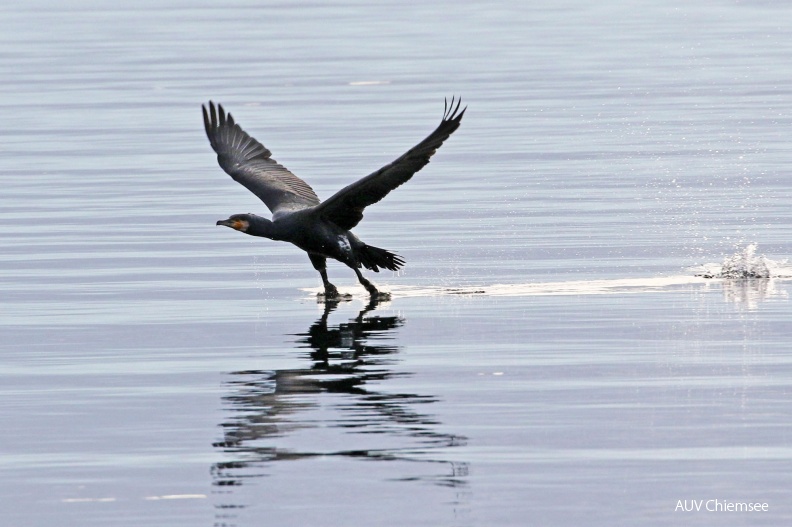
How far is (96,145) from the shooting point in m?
23.3

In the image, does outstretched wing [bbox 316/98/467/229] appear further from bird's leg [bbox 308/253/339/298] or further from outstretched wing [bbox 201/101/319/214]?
outstretched wing [bbox 201/101/319/214]

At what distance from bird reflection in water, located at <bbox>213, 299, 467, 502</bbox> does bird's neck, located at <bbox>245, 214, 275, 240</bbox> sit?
95.4 inches

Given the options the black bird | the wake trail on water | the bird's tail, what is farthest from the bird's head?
the bird's tail

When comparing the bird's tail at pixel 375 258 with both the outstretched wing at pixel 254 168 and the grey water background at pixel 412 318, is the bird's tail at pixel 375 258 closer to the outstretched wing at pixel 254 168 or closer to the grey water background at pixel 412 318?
the grey water background at pixel 412 318

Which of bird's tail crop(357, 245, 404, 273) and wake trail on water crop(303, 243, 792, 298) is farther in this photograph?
bird's tail crop(357, 245, 404, 273)

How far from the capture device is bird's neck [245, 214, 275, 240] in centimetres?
1370

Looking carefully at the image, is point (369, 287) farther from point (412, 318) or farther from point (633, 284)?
point (633, 284)

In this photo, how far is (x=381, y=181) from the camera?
1313 cm

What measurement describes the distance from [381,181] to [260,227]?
1082 millimetres

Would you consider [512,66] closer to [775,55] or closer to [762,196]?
[775,55]

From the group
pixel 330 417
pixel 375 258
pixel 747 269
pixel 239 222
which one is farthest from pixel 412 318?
pixel 330 417

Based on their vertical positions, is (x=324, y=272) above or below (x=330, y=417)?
above

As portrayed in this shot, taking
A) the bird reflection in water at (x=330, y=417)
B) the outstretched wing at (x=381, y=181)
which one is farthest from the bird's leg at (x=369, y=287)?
the bird reflection in water at (x=330, y=417)

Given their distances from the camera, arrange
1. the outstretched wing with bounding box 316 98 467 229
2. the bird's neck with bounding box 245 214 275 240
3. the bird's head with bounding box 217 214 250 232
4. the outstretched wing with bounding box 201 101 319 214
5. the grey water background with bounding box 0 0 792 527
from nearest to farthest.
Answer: the grey water background with bounding box 0 0 792 527 → the outstretched wing with bounding box 316 98 467 229 → the bird's head with bounding box 217 214 250 232 → the bird's neck with bounding box 245 214 275 240 → the outstretched wing with bounding box 201 101 319 214
